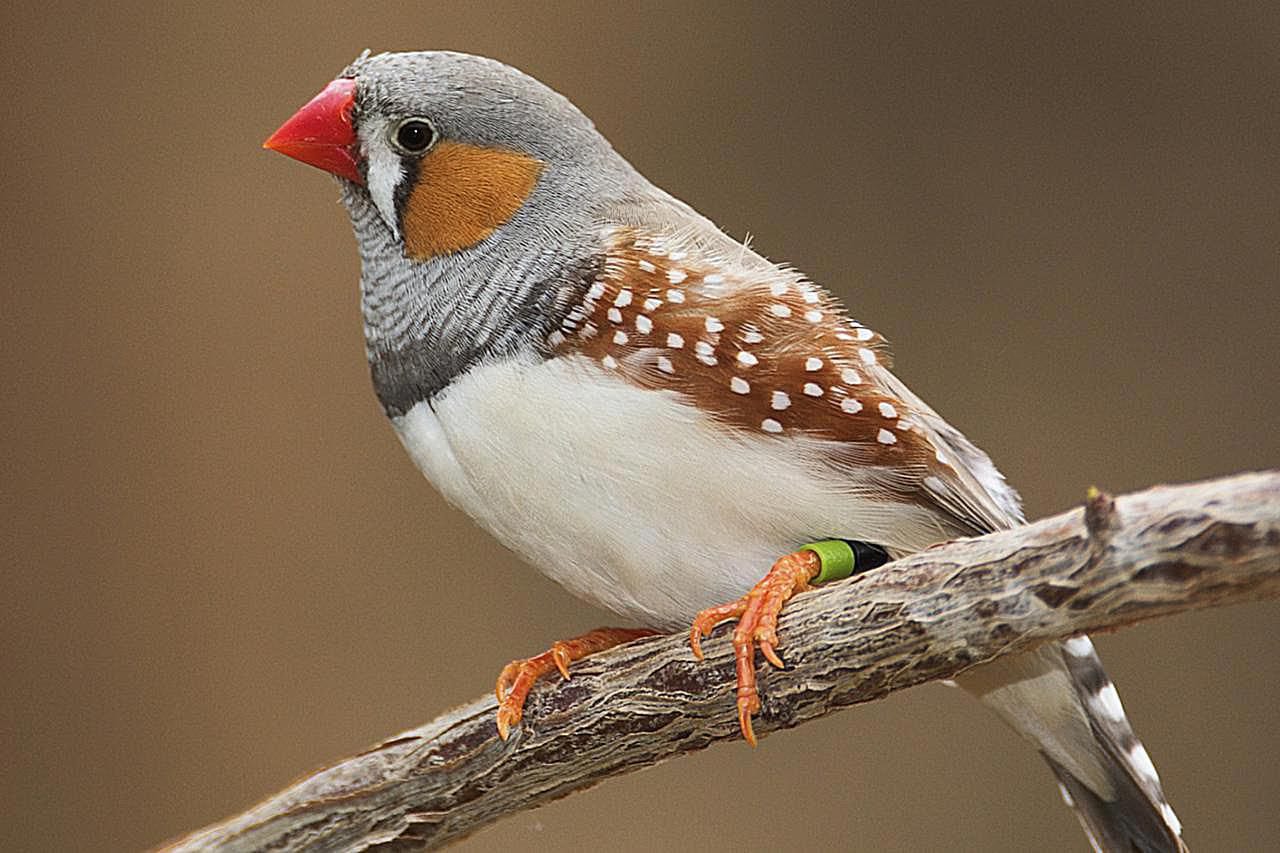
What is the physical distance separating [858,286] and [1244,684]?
1.45 meters

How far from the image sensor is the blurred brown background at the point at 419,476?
3.72 meters

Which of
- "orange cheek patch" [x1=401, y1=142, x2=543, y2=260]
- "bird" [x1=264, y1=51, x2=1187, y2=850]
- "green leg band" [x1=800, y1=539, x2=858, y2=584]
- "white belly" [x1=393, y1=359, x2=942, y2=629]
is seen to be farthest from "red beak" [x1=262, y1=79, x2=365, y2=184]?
"green leg band" [x1=800, y1=539, x2=858, y2=584]

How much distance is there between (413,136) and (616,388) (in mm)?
499

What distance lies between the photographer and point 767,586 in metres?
1.87

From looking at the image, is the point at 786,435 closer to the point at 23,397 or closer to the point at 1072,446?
the point at 1072,446

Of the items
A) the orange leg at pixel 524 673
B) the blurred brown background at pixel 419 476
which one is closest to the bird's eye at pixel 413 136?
the orange leg at pixel 524 673

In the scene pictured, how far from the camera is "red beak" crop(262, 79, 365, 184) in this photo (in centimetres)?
206

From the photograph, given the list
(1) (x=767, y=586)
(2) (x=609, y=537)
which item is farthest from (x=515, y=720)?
(1) (x=767, y=586)

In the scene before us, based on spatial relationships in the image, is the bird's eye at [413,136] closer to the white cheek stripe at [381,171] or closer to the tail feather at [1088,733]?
the white cheek stripe at [381,171]

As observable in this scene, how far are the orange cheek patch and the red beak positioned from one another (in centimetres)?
13

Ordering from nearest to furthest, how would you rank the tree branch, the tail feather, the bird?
the tree branch, the bird, the tail feather

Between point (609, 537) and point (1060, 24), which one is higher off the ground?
point (1060, 24)

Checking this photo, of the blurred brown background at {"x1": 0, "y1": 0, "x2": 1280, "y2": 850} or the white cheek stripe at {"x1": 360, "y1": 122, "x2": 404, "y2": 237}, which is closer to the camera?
the white cheek stripe at {"x1": 360, "y1": 122, "x2": 404, "y2": 237}

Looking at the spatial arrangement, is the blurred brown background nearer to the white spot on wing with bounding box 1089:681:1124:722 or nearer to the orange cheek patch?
the white spot on wing with bounding box 1089:681:1124:722
